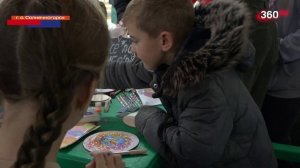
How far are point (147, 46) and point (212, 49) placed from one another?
0.75ft

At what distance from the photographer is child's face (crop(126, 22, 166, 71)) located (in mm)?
1088

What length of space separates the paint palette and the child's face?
258 millimetres

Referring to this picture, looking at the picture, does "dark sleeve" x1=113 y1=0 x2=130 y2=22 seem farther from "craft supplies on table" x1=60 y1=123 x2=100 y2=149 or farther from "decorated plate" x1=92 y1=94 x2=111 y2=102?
"craft supplies on table" x1=60 y1=123 x2=100 y2=149

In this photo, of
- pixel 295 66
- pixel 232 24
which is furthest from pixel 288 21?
pixel 232 24

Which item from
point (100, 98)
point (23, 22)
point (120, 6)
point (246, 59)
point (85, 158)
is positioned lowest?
point (85, 158)

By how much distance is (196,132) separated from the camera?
3.25ft

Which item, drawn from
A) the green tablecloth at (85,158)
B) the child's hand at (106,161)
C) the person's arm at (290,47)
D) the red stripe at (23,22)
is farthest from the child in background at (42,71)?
the person's arm at (290,47)

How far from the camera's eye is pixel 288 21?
1.59 metres

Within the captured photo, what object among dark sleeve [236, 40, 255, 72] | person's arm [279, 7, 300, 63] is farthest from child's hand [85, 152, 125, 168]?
person's arm [279, 7, 300, 63]

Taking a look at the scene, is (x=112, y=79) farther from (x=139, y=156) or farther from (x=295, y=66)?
(x=295, y=66)

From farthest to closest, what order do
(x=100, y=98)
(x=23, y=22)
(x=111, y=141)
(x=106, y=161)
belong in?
(x=100, y=98) → (x=111, y=141) → (x=106, y=161) → (x=23, y=22)

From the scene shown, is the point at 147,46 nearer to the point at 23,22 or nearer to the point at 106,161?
the point at 106,161

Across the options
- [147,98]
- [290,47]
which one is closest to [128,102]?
[147,98]

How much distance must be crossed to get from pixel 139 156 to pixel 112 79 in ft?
1.67
